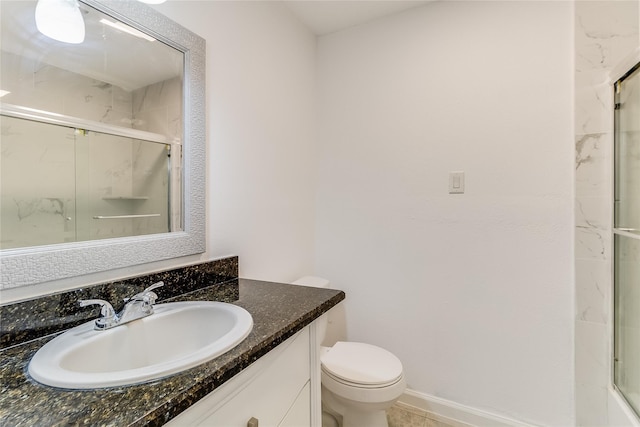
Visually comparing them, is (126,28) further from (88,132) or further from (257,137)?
(257,137)

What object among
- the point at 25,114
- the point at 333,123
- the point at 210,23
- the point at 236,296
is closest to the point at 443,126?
the point at 333,123

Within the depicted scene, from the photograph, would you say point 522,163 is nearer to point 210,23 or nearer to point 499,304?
point 499,304

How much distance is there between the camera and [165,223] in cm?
112

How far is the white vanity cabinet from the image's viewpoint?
24.3 inches

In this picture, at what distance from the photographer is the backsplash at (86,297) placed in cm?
73

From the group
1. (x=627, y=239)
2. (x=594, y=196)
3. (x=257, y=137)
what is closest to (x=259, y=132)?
(x=257, y=137)

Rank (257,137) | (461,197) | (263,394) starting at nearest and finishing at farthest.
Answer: (263,394), (257,137), (461,197)

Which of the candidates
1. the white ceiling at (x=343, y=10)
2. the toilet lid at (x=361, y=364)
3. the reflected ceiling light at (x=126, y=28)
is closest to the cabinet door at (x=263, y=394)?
the toilet lid at (x=361, y=364)

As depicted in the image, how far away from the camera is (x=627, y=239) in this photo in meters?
1.29

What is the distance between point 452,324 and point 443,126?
1081 millimetres

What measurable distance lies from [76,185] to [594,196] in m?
1.98

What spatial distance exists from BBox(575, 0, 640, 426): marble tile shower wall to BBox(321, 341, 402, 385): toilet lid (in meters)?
0.85

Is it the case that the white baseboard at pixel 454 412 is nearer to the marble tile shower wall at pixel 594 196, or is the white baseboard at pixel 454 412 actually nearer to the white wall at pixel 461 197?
the white wall at pixel 461 197

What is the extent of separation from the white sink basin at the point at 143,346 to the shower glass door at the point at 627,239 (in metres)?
1.54
